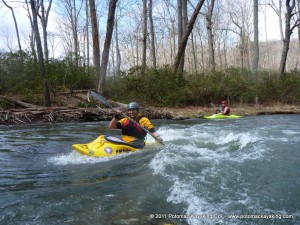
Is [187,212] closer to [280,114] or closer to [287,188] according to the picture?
[287,188]

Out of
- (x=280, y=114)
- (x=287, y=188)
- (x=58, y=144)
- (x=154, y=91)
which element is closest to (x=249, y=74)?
(x=280, y=114)

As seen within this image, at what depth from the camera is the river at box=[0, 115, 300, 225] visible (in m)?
3.49

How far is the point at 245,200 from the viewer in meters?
3.93

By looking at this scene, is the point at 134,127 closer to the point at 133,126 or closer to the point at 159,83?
the point at 133,126

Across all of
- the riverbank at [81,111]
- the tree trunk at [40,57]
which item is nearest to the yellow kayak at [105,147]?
the riverbank at [81,111]

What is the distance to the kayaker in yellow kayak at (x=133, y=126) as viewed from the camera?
23.5 ft

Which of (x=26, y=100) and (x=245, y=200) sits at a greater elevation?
(x=26, y=100)

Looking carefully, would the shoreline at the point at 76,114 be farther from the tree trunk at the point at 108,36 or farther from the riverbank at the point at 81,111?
the tree trunk at the point at 108,36

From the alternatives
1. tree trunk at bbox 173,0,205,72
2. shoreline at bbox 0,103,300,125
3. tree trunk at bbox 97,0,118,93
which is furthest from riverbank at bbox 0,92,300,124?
tree trunk at bbox 173,0,205,72

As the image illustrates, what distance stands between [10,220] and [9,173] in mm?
2241

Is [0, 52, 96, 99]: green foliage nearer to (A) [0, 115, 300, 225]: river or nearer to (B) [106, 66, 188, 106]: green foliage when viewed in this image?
(B) [106, 66, 188, 106]: green foliage

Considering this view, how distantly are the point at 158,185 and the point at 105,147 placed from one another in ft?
7.70

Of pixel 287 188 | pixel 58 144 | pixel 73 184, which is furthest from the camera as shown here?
pixel 58 144

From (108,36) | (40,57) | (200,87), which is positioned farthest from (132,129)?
(200,87)
